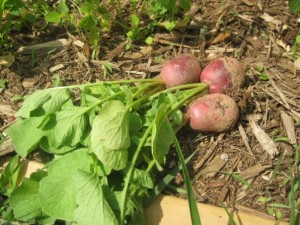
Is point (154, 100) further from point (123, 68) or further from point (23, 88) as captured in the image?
point (23, 88)

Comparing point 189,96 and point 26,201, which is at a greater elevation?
point 189,96

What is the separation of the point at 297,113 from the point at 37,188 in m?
1.27

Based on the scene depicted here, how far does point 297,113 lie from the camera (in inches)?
82.4

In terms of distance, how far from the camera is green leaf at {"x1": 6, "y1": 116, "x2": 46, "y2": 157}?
6.08ft

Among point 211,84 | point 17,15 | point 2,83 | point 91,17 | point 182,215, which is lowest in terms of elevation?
point 182,215

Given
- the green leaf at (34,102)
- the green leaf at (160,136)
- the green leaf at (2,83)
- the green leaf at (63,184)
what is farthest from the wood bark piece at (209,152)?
the green leaf at (2,83)

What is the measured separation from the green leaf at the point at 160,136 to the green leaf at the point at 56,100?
0.44 m

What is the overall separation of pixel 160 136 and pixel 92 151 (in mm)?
289

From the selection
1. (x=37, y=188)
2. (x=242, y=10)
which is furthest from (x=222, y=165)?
(x=242, y=10)

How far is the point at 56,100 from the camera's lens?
191 cm

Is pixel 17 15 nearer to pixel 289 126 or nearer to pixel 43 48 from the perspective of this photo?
pixel 43 48

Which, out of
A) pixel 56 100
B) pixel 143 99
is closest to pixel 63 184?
pixel 56 100

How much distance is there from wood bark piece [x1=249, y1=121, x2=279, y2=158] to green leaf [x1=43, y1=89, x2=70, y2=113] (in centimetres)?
90

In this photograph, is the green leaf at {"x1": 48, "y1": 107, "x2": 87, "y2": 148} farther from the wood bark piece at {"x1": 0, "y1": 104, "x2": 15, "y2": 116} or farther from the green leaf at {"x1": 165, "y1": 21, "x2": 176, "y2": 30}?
the green leaf at {"x1": 165, "y1": 21, "x2": 176, "y2": 30}
